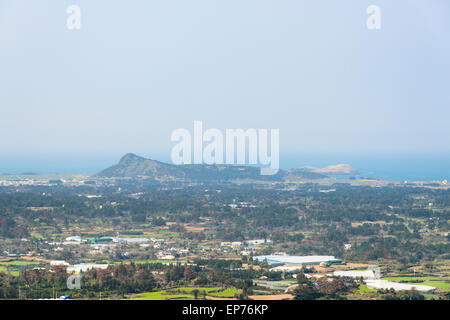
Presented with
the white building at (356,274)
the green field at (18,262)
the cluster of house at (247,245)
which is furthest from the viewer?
the cluster of house at (247,245)

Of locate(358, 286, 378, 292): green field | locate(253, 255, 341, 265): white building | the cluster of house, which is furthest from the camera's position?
the cluster of house

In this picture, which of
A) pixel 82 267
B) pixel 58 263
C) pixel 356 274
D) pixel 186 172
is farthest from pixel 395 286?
pixel 186 172

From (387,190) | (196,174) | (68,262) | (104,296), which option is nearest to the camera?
(104,296)

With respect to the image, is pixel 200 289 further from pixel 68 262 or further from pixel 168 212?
pixel 168 212

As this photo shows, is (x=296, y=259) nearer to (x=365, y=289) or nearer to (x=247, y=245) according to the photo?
(x=247, y=245)

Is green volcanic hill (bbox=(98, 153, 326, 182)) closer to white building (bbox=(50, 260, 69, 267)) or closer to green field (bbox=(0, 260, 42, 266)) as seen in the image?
green field (bbox=(0, 260, 42, 266))

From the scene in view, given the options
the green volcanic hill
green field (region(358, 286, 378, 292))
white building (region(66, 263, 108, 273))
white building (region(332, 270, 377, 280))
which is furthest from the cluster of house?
the green volcanic hill

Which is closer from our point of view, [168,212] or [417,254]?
[417,254]

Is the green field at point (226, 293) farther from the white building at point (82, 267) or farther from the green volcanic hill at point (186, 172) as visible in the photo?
the green volcanic hill at point (186, 172)

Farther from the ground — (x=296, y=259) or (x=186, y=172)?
(x=186, y=172)

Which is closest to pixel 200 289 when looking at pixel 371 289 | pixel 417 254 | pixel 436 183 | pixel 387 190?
pixel 371 289

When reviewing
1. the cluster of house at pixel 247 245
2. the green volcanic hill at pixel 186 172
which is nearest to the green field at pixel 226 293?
the cluster of house at pixel 247 245
